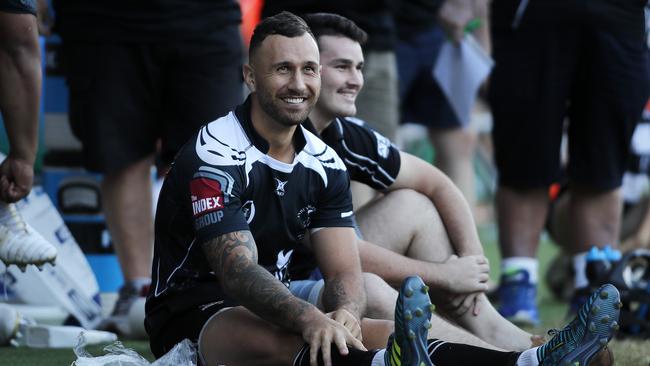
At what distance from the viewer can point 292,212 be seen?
3.79 m

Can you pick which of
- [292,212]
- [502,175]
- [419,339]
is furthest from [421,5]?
[419,339]

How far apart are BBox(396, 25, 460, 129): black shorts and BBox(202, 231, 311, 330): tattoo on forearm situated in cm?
371

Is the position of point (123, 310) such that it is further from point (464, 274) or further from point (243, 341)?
point (243, 341)

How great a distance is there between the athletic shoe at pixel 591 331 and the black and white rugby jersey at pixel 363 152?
139 centimetres

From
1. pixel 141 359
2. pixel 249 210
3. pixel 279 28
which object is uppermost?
pixel 279 28

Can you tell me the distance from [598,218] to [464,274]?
167 cm

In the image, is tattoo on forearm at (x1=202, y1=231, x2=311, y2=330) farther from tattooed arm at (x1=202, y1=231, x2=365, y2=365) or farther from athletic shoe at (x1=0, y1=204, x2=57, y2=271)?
athletic shoe at (x1=0, y1=204, x2=57, y2=271)

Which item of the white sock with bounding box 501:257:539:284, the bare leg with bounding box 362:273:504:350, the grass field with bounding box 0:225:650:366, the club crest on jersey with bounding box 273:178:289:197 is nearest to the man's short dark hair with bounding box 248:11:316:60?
the club crest on jersey with bounding box 273:178:289:197

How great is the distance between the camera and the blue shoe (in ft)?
18.9

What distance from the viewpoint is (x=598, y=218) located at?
5.91 m

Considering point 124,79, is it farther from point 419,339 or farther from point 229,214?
point 419,339

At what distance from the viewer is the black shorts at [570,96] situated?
226 inches

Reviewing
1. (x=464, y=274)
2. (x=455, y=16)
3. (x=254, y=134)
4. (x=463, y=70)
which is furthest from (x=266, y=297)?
(x=455, y=16)

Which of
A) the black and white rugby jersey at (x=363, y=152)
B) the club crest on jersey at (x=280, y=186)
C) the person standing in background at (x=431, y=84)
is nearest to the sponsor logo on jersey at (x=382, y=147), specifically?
the black and white rugby jersey at (x=363, y=152)
